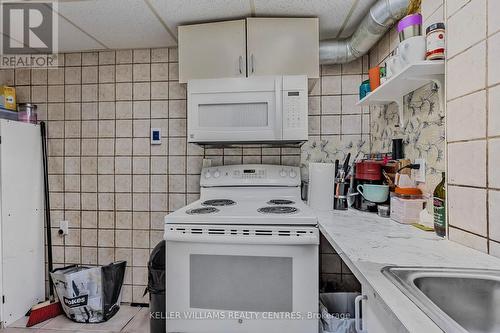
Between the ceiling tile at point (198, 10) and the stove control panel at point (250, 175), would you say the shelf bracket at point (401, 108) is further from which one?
the ceiling tile at point (198, 10)

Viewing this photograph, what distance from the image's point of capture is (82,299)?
185 centimetres

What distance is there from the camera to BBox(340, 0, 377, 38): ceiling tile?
1.50 m

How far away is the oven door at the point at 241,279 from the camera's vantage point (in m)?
1.24

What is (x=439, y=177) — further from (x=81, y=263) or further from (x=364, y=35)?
(x=81, y=263)

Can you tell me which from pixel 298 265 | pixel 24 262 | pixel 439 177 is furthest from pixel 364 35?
pixel 24 262

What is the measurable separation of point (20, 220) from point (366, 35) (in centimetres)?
252

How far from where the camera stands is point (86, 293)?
187 cm

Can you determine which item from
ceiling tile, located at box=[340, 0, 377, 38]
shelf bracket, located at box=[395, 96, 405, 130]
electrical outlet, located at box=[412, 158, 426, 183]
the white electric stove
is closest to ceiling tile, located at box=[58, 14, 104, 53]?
the white electric stove

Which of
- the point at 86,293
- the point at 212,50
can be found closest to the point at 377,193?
the point at 212,50

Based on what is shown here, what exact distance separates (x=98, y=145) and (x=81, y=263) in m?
0.91

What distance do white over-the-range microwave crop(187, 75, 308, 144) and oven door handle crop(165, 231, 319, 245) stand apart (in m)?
0.62

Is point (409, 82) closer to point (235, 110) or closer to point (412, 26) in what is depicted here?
point (412, 26)

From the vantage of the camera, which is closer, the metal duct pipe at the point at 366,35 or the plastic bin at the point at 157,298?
the metal duct pipe at the point at 366,35

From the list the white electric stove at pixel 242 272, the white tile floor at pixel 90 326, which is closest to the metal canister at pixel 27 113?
the white tile floor at pixel 90 326
